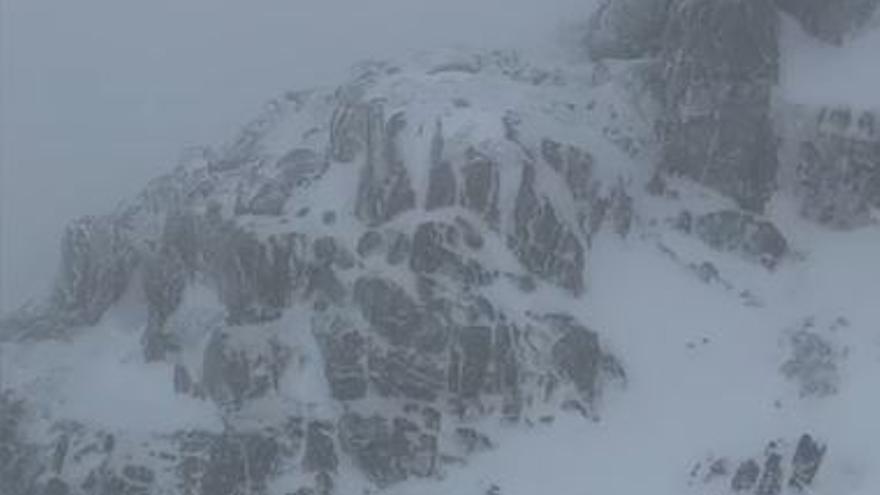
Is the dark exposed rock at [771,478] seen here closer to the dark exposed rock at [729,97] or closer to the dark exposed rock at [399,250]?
the dark exposed rock at [729,97]

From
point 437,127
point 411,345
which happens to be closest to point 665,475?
point 411,345

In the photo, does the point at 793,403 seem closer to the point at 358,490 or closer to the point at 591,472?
the point at 591,472

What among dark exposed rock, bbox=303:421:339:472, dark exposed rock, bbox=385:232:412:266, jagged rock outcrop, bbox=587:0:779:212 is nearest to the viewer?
dark exposed rock, bbox=303:421:339:472

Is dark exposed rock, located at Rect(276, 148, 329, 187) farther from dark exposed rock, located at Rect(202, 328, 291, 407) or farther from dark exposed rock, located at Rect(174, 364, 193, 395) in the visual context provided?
dark exposed rock, located at Rect(174, 364, 193, 395)

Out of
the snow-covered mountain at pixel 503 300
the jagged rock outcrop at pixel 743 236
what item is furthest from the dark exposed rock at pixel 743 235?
the snow-covered mountain at pixel 503 300

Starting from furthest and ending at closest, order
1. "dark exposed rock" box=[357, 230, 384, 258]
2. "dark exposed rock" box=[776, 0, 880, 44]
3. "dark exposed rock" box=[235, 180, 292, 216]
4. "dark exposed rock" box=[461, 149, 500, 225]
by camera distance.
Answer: "dark exposed rock" box=[776, 0, 880, 44] → "dark exposed rock" box=[235, 180, 292, 216] → "dark exposed rock" box=[461, 149, 500, 225] → "dark exposed rock" box=[357, 230, 384, 258]

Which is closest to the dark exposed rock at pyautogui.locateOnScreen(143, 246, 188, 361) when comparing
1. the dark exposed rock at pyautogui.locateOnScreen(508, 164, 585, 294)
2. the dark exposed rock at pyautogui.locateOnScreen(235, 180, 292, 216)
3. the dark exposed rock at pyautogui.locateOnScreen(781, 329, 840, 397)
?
the dark exposed rock at pyautogui.locateOnScreen(235, 180, 292, 216)
